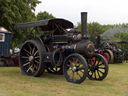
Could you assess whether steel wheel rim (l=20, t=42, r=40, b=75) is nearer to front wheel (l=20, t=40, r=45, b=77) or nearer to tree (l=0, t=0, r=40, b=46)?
front wheel (l=20, t=40, r=45, b=77)

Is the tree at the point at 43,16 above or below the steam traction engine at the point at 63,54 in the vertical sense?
above

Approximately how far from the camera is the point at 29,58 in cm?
783

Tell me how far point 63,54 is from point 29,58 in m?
1.46

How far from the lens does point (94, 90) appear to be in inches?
216

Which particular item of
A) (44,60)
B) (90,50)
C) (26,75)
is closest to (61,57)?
(44,60)

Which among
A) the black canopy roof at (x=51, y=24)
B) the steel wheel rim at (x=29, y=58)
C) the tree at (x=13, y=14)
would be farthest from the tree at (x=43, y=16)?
the steel wheel rim at (x=29, y=58)

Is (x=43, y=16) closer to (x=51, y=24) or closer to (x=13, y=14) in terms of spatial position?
(x=13, y=14)

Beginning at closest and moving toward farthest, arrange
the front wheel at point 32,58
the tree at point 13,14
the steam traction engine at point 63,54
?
the steam traction engine at point 63,54 → the front wheel at point 32,58 → the tree at point 13,14

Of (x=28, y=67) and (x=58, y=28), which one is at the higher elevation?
(x=58, y=28)

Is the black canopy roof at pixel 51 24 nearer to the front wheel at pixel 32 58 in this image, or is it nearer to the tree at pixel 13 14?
the front wheel at pixel 32 58

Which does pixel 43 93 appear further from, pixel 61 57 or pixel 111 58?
pixel 111 58

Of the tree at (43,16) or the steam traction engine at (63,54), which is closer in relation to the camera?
the steam traction engine at (63,54)

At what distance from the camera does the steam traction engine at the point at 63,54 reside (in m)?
6.60

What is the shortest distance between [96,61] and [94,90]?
216cm
